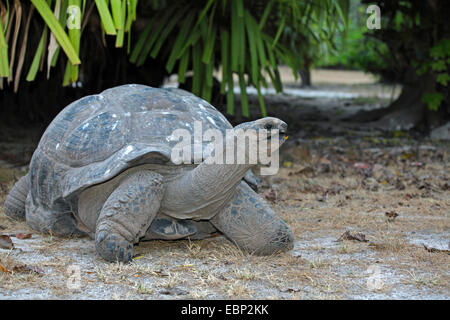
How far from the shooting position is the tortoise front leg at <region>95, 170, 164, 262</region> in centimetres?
291

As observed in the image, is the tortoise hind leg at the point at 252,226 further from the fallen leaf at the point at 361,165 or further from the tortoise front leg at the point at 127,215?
the fallen leaf at the point at 361,165

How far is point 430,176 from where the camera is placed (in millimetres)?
5395

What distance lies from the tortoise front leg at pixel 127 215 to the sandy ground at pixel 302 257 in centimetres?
9

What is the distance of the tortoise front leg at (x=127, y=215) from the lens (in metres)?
2.91

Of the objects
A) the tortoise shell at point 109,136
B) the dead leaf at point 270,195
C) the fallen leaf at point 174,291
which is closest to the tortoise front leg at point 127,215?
the tortoise shell at point 109,136

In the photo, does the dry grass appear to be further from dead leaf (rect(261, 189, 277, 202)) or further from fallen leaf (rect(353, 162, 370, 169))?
fallen leaf (rect(353, 162, 370, 169))

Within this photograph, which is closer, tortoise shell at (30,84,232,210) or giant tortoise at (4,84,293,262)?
giant tortoise at (4,84,293,262)

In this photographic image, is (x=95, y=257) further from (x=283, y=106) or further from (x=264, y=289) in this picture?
(x=283, y=106)

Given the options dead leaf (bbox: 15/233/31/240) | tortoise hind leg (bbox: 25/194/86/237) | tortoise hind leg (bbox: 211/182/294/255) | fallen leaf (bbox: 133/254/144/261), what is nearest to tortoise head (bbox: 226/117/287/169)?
tortoise hind leg (bbox: 211/182/294/255)

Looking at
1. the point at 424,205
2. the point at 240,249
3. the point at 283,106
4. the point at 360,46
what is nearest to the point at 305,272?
the point at 240,249

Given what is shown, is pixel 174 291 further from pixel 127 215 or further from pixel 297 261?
pixel 297 261

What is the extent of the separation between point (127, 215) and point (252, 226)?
639mm

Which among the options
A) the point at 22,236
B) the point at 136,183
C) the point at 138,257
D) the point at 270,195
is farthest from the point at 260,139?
the point at 270,195

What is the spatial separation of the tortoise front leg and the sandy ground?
0.09 meters
